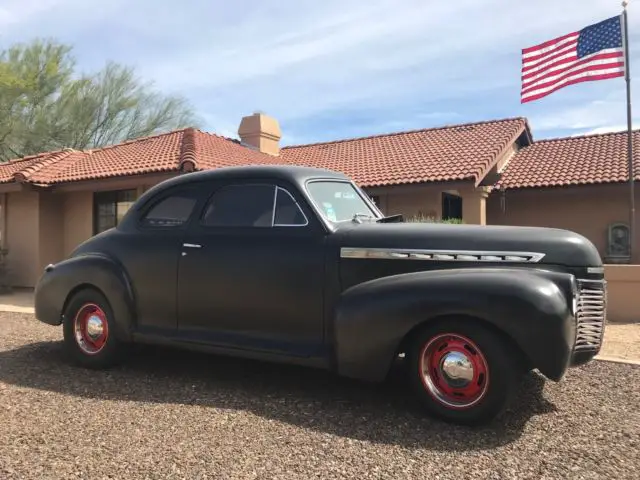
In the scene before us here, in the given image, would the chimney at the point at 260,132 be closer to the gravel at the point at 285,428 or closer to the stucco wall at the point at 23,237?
the stucco wall at the point at 23,237

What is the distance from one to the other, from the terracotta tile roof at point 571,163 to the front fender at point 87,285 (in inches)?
501

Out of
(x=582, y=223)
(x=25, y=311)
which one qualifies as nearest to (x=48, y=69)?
(x=25, y=311)

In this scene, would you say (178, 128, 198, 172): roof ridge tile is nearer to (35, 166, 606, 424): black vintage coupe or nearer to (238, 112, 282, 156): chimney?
(238, 112, 282, 156): chimney

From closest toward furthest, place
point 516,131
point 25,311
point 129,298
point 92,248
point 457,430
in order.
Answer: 1. point 457,430
2. point 129,298
3. point 92,248
4. point 25,311
5. point 516,131

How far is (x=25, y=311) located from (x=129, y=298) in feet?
18.4

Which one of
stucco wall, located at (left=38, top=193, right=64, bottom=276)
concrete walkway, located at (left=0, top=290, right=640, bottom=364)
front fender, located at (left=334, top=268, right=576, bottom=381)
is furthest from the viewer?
stucco wall, located at (left=38, top=193, right=64, bottom=276)

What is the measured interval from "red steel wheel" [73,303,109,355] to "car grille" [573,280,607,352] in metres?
3.87

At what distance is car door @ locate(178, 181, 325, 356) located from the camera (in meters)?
4.21

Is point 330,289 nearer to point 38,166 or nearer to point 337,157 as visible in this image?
point 38,166

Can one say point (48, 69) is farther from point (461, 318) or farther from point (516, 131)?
point (461, 318)

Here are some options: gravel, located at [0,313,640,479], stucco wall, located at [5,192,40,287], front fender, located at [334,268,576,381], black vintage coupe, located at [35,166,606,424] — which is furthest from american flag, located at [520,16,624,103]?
stucco wall, located at [5,192,40,287]

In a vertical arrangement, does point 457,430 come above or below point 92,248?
below

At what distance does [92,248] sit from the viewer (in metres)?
5.33

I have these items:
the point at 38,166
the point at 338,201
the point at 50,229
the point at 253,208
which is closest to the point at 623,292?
the point at 338,201
